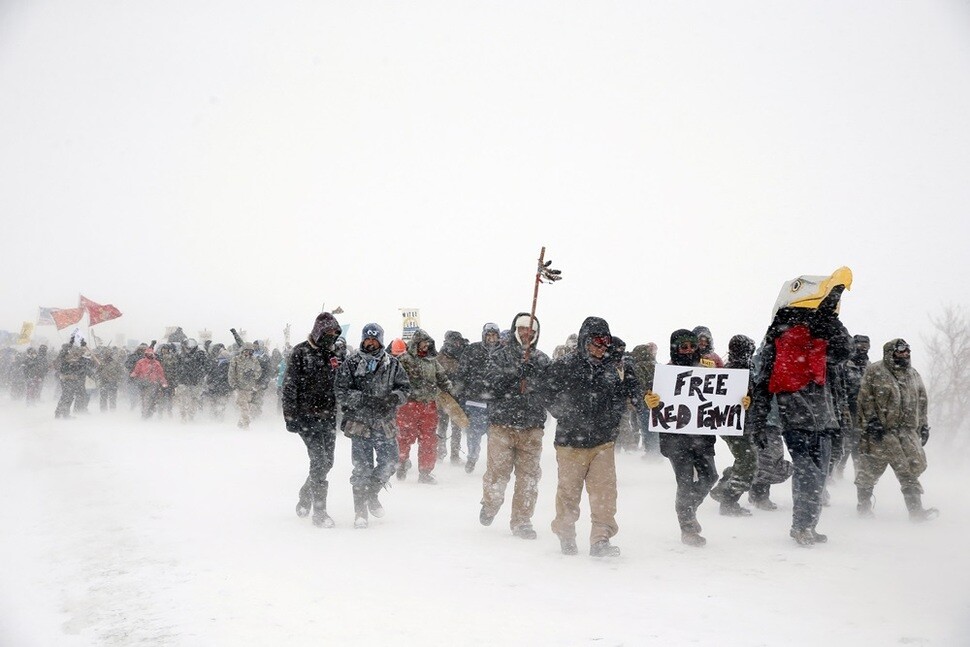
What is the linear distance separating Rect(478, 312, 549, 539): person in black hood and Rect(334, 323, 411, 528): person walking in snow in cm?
109

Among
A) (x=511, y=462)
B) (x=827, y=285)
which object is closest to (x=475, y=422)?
(x=511, y=462)

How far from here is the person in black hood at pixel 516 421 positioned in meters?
7.04

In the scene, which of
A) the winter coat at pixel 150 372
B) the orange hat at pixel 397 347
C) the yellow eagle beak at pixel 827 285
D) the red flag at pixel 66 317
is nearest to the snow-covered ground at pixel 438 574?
the yellow eagle beak at pixel 827 285

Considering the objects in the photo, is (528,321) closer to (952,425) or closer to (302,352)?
(302,352)

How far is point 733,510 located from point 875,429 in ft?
6.62

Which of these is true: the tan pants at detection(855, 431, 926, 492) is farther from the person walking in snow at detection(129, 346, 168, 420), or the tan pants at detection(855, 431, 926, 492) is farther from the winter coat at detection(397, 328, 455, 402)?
the person walking in snow at detection(129, 346, 168, 420)

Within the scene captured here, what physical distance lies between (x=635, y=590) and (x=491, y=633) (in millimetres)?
1469

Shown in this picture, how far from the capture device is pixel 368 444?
24.6 ft

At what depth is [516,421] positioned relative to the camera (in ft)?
23.3

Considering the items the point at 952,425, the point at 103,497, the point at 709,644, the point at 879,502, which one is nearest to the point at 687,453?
the point at 709,644

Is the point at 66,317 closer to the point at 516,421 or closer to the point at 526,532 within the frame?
the point at 516,421

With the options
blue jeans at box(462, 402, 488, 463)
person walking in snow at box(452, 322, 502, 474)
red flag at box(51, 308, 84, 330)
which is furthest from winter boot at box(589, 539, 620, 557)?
red flag at box(51, 308, 84, 330)

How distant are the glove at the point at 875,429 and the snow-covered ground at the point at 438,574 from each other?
0.97 metres

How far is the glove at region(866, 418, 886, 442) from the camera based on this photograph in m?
7.82
